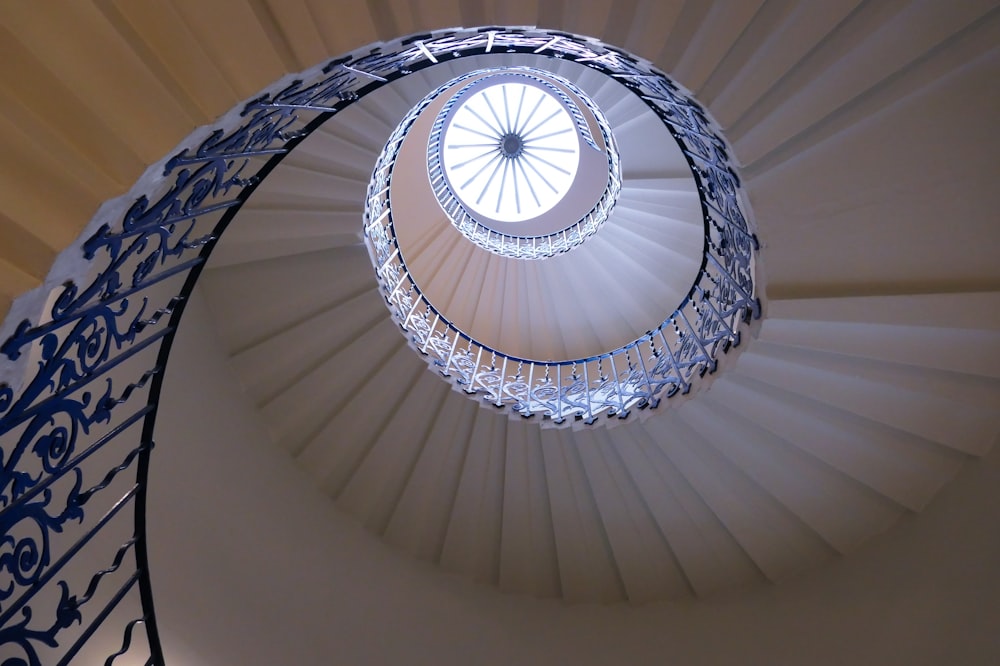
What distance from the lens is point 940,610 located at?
16.8 feet

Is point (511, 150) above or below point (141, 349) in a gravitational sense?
above

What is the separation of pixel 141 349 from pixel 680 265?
7295mm

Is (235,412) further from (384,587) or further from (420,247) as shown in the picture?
(420,247)

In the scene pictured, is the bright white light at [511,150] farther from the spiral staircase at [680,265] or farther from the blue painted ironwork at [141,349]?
the blue painted ironwork at [141,349]

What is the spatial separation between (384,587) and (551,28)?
555 cm

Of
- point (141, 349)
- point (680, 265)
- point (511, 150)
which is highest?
point (511, 150)

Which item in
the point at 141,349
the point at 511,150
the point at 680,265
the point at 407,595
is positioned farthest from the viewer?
the point at 511,150

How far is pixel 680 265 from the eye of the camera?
8.62 metres

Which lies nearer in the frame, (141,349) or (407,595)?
(141,349)

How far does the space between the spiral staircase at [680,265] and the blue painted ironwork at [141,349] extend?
0.73 ft

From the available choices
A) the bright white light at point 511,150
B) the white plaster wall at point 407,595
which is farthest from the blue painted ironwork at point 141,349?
the bright white light at point 511,150

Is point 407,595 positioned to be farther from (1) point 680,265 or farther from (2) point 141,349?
(1) point 680,265

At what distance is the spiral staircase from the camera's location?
9.21 ft

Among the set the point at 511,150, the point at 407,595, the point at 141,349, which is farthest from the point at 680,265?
the point at 141,349
